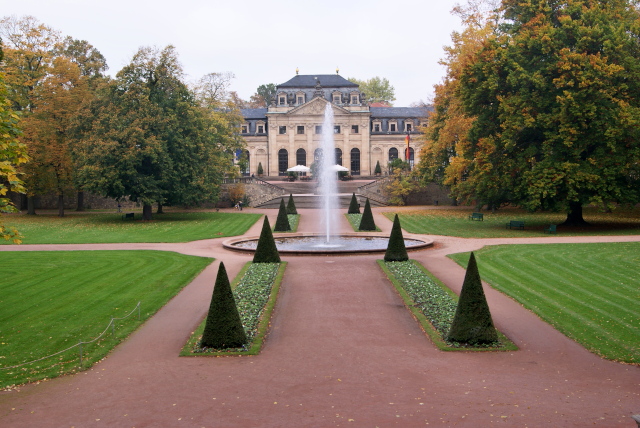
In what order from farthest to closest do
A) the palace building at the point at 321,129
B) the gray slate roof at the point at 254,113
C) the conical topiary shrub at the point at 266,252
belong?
the gray slate roof at the point at 254,113 < the palace building at the point at 321,129 < the conical topiary shrub at the point at 266,252

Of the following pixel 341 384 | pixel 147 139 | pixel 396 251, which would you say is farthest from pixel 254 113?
pixel 341 384

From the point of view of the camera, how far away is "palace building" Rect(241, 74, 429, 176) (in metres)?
86.4

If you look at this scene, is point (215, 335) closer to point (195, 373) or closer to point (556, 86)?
point (195, 373)

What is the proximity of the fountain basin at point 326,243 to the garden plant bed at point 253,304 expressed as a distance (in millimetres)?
3584

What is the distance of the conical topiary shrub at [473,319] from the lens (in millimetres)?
13727

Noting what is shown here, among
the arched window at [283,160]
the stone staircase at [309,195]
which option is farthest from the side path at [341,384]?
the arched window at [283,160]

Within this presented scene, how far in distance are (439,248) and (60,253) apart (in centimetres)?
1934

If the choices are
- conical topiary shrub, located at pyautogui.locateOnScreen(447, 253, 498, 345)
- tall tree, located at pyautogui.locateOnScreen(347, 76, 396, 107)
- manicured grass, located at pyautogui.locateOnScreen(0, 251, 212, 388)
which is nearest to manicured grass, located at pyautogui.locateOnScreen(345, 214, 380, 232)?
manicured grass, located at pyautogui.locateOnScreen(0, 251, 212, 388)

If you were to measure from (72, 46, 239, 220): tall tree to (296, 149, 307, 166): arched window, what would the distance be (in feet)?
131

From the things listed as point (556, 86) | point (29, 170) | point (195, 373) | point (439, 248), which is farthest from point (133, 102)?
point (195, 373)

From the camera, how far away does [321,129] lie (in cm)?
8544

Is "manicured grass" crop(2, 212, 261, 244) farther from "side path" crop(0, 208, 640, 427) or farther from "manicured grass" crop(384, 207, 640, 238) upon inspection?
"side path" crop(0, 208, 640, 427)

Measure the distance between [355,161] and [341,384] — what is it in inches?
3108

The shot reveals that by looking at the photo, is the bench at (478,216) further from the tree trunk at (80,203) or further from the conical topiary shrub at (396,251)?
the tree trunk at (80,203)
